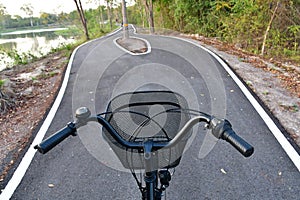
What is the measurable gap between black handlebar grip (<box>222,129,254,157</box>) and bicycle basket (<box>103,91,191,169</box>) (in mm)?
315

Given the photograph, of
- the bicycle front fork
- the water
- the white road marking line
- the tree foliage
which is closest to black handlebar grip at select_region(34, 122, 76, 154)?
the bicycle front fork

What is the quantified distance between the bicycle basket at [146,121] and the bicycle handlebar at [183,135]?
8 centimetres

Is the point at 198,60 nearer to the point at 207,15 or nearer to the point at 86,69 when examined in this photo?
the point at 86,69

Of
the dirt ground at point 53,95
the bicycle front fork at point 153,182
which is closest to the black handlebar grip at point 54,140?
the bicycle front fork at point 153,182

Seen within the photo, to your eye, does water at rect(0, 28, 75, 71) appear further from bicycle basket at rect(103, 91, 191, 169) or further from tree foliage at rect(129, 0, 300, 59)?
bicycle basket at rect(103, 91, 191, 169)

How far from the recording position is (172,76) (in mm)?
6426

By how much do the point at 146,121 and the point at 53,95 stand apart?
4757 millimetres

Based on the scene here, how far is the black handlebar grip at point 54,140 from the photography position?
1141mm

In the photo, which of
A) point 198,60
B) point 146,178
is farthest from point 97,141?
point 198,60

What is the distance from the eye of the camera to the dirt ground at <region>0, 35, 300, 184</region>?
3.74 m

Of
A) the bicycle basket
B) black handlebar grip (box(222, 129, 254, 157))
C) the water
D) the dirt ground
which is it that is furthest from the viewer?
the water

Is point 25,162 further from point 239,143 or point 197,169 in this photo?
point 239,143

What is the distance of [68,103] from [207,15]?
39.8 ft

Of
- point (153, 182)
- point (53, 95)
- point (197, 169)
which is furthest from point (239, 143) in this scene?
point (53, 95)
